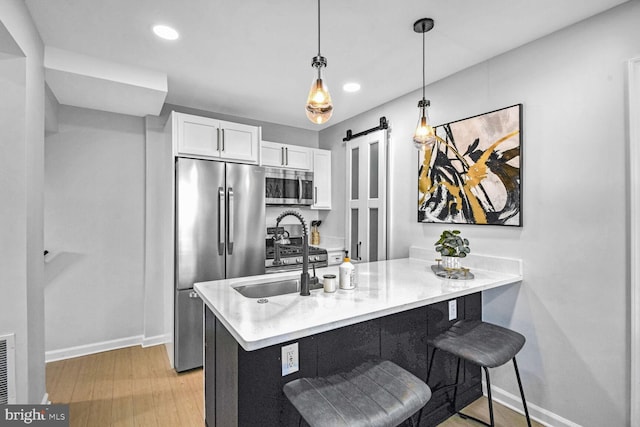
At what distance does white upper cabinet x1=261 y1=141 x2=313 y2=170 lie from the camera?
3.76 metres

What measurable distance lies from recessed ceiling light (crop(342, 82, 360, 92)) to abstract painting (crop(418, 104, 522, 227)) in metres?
0.84

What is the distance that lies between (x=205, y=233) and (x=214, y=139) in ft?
3.01

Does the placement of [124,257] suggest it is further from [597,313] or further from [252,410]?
[597,313]

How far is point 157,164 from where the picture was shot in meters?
3.45

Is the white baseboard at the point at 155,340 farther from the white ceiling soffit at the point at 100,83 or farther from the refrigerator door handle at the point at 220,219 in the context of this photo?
the white ceiling soffit at the point at 100,83

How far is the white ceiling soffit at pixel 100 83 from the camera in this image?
2.34m

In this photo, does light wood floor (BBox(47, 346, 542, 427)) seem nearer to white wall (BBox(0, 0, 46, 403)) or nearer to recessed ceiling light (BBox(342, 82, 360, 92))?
white wall (BBox(0, 0, 46, 403))

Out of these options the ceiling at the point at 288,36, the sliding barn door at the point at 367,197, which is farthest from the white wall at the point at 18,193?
the sliding barn door at the point at 367,197

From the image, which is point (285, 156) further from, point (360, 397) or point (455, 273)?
point (360, 397)

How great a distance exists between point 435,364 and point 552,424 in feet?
2.67

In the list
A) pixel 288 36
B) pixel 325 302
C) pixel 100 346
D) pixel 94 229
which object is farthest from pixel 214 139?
pixel 100 346

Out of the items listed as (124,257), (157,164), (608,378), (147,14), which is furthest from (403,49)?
(124,257)

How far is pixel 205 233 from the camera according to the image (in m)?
2.95

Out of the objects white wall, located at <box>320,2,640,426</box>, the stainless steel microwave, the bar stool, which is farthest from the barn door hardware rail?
the bar stool
